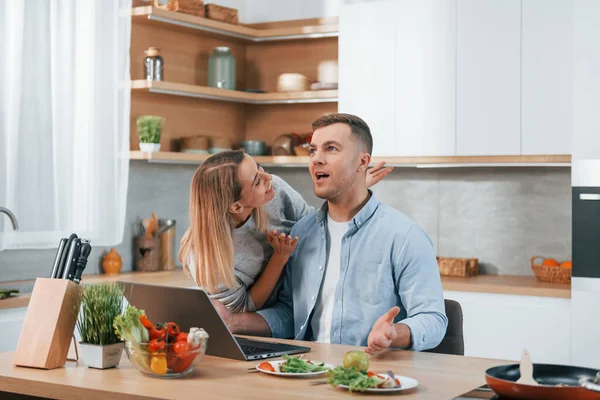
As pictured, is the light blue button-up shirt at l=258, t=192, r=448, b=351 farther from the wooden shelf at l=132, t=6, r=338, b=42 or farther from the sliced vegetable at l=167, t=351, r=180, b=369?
the wooden shelf at l=132, t=6, r=338, b=42

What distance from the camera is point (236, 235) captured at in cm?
303

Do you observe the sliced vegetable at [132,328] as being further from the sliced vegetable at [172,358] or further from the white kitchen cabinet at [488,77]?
the white kitchen cabinet at [488,77]

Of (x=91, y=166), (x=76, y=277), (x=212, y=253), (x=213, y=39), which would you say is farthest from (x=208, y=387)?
(x=213, y=39)

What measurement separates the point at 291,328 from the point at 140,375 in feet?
3.28

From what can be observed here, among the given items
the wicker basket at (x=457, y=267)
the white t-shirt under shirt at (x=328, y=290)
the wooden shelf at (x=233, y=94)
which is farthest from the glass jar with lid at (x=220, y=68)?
the white t-shirt under shirt at (x=328, y=290)

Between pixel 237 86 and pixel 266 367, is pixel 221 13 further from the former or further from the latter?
pixel 266 367

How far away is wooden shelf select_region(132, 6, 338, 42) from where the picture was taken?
16.1 feet

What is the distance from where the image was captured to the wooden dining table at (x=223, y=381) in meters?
1.98

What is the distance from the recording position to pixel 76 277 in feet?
7.72

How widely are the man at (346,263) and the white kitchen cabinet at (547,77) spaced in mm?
1789

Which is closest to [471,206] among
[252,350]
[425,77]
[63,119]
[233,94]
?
[425,77]

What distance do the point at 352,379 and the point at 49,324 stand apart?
0.81m

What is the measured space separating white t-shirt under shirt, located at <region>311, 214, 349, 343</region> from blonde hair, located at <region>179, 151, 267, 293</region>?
306 mm

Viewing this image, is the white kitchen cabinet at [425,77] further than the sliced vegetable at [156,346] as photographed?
Yes
